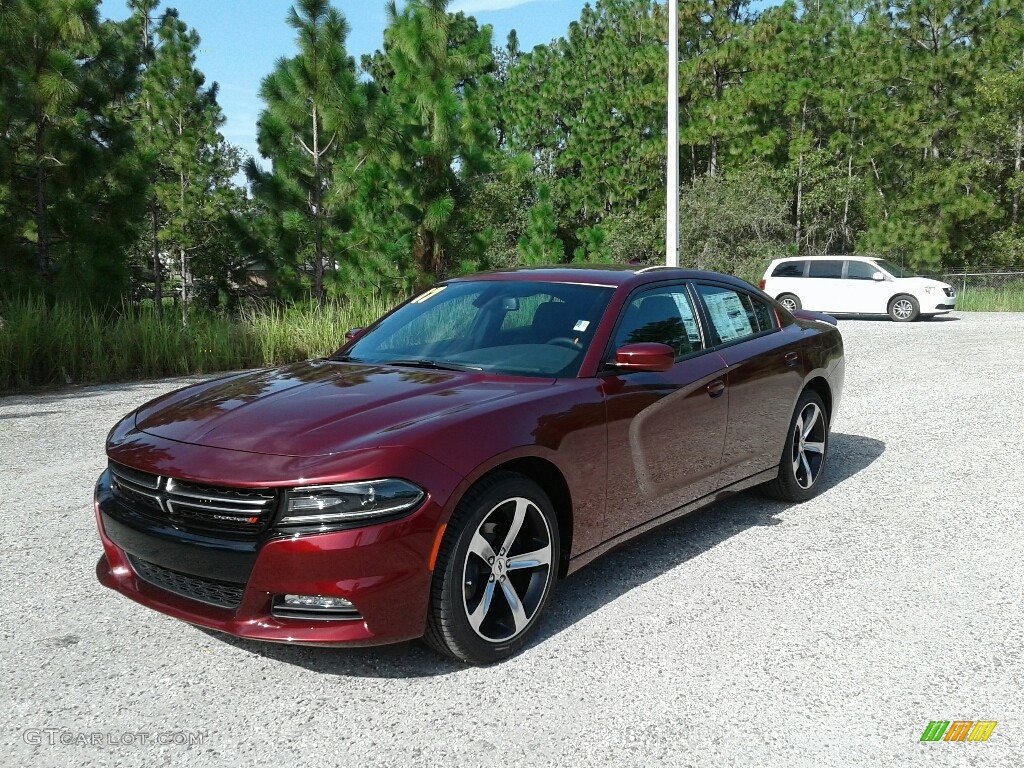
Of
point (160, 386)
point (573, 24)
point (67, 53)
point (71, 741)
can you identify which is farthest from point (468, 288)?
point (573, 24)

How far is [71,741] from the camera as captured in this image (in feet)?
9.48

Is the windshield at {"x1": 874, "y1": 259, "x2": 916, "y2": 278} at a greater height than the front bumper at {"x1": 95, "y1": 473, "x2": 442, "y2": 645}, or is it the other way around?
the windshield at {"x1": 874, "y1": 259, "x2": 916, "y2": 278}

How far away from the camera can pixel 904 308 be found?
24.3 m

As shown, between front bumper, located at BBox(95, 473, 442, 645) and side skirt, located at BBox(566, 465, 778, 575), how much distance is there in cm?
93

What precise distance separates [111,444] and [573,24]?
4974 cm

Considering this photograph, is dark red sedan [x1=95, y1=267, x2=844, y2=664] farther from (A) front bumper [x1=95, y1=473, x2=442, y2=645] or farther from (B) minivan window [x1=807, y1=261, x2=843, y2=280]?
(B) minivan window [x1=807, y1=261, x2=843, y2=280]

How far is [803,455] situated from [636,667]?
2736mm

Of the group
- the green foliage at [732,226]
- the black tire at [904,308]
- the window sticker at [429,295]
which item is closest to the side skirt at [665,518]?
the window sticker at [429,295]

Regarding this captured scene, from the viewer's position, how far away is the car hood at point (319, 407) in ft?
10.7

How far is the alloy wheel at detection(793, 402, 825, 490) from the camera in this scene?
566 cm

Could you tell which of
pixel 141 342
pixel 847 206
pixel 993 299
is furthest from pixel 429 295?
pixel 847 206

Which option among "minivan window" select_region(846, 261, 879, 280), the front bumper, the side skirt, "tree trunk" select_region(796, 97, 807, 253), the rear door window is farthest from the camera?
"tree trunk" select_region(796, 97, 807, 253)

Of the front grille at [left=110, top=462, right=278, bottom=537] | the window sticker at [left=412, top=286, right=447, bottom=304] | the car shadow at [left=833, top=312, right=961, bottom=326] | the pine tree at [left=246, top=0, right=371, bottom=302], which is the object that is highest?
the pine tree at [left=246, top=0, right=371, bottom=302]

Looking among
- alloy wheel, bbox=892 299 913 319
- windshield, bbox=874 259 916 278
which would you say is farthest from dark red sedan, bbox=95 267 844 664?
windshield, bbox=874 259 916 278
